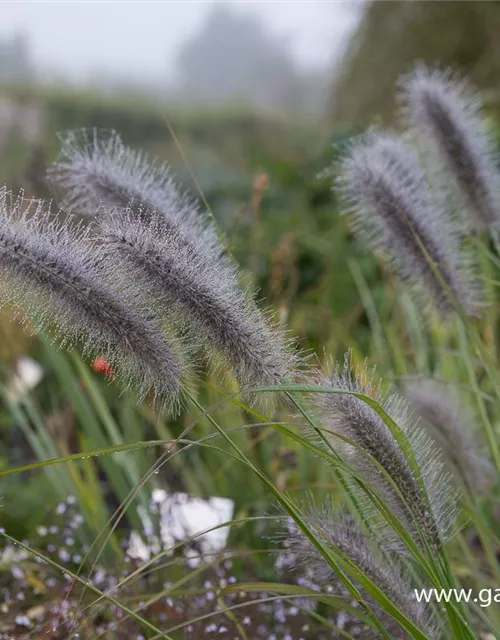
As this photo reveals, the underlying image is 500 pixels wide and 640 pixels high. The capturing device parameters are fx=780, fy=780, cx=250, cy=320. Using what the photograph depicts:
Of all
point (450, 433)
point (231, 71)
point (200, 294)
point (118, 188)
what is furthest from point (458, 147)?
point (231, 71)

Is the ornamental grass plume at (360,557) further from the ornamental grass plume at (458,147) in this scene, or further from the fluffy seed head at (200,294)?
the ornamental grass plume at (458,147)

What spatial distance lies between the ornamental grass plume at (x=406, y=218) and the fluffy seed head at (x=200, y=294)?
0.31m

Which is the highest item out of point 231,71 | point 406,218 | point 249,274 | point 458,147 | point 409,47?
point 231,71

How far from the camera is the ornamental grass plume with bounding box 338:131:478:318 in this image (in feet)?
3.16

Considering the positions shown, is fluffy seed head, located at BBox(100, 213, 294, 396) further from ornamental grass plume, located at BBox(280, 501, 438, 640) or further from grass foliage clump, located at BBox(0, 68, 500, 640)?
ornamental grass plume, located at BBox(280, 501, 438, 640)

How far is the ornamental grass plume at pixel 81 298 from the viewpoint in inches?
25.2

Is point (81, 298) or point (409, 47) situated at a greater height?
point (409, 47)

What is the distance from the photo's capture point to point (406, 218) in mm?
967

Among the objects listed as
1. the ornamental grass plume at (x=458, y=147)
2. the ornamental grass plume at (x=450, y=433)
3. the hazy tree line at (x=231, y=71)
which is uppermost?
the hazy tree line at (x=231, y=71)

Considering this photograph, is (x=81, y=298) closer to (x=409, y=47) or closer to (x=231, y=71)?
(x=409, y=47)

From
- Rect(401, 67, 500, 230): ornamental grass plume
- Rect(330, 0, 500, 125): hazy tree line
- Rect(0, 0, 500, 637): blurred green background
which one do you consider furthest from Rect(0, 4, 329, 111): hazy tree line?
Rect(401, 67, 500, 230): ornamental grass plume

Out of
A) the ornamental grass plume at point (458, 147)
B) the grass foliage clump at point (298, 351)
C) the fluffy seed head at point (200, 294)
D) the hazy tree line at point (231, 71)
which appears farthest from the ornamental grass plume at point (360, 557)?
the hazy tree line at point (231, 71)

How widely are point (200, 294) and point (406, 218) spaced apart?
0.39 meters

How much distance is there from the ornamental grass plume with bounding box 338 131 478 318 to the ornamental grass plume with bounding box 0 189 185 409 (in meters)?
0.39
